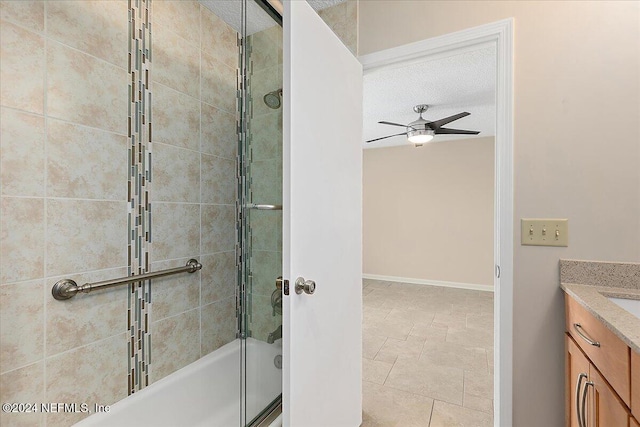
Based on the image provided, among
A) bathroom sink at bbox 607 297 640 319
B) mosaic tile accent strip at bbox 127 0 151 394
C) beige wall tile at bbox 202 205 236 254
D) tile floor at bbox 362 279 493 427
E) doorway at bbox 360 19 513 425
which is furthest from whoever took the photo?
beige wall tile at bbox 202 205 236 254

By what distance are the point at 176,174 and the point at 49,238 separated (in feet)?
2.20

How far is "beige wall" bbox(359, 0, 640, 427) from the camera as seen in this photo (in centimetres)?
126

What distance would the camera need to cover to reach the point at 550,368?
137 cm

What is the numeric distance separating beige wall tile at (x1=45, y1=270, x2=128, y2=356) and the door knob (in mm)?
1007

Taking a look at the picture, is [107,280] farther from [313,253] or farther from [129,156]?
[313,253]

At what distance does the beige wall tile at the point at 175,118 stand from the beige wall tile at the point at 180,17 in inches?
13.5

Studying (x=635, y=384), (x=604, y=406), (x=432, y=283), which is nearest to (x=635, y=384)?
(x=635, y=384)

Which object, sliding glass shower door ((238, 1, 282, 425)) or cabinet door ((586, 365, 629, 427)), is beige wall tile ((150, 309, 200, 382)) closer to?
sliding glass shower door ((238, 1, 282, 425))

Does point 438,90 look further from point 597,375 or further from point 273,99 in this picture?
point 597,375

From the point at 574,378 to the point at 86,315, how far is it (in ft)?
6.77

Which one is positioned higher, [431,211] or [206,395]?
[431,211]

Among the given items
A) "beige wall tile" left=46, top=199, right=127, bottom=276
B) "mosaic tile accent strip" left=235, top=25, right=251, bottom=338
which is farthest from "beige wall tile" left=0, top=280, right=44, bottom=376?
"mosaic tile accent strip" left=235, top=25, right=251, bottom=338

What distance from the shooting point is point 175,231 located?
5.88 ft

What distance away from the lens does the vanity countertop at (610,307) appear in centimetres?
83
